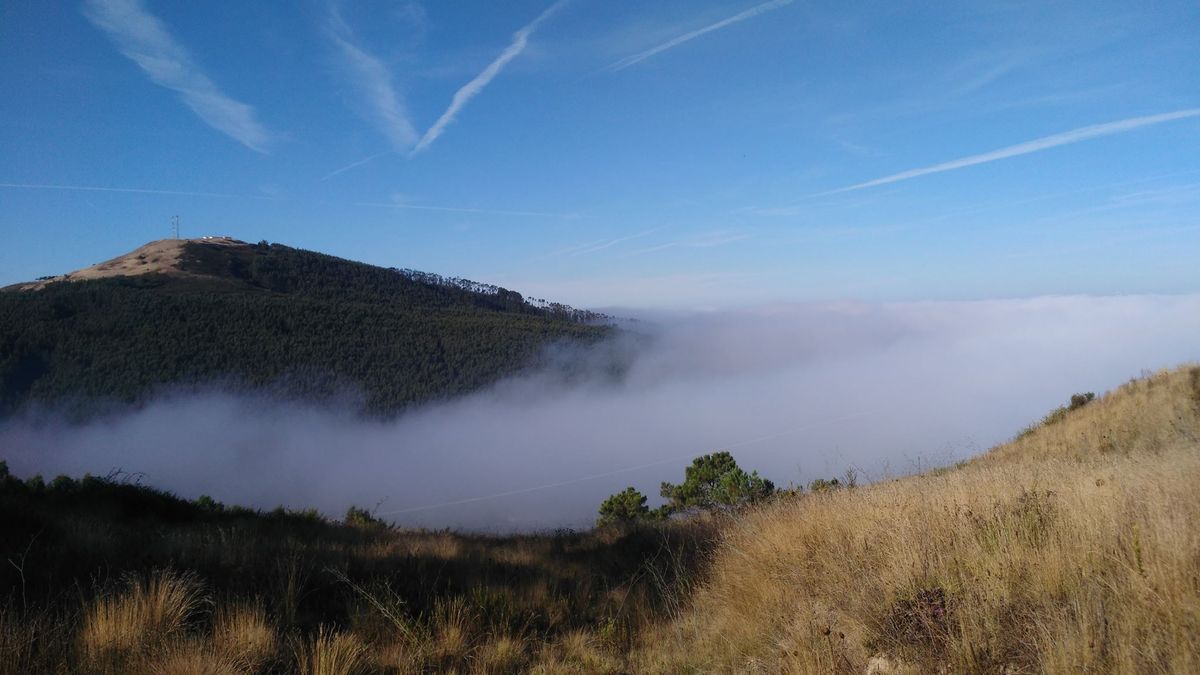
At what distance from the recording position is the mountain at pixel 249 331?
112 meters

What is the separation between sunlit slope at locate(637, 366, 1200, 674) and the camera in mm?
2971

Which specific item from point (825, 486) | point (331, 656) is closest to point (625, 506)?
point (825, 486)

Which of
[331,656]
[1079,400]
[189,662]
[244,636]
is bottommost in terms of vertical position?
[1079,400]

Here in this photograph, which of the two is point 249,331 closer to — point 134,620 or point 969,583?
point 134,620

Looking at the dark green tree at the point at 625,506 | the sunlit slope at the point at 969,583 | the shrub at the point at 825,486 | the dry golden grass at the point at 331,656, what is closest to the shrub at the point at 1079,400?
the shrub at the point at 825,486

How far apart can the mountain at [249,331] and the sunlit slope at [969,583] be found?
5378 inches

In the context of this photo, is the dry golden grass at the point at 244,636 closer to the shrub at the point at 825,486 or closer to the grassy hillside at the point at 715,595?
the grassy hillside at the point at 715,595

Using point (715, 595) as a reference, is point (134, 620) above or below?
above

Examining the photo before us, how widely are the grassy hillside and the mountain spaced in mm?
132864

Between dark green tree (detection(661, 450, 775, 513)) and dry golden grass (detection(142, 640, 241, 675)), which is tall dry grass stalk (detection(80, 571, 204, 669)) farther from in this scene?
dark green tree (detection(661, 450, 775, 513))

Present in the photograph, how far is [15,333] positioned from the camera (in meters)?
110

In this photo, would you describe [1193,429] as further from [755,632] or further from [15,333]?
[15,333]

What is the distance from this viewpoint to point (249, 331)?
5285 inches

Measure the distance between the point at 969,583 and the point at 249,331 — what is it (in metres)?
152
